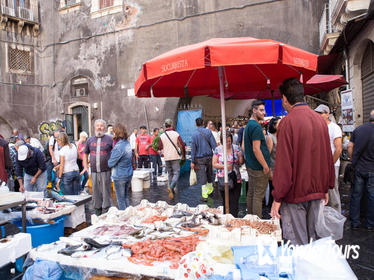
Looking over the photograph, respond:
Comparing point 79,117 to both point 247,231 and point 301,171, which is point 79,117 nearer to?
point 247,231

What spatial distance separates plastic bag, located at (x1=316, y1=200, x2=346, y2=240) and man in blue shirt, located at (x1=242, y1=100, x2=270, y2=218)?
159 centimetres

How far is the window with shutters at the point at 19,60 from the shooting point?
1798 cm

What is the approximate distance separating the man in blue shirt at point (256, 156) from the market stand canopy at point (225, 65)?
79 cm

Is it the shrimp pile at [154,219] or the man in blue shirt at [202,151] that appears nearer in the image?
the shrimp pile at [154,219]

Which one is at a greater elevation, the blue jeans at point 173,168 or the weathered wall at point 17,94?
the weathered wall at point 17,94

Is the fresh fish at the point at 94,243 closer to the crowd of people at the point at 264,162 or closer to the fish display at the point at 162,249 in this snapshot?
the fish display at the point at 162,249

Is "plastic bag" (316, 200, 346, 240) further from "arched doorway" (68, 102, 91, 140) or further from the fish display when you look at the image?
"arched doorway" (68, 102, 91, 140)

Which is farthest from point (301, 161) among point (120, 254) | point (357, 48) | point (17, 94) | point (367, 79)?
point (17, 94)

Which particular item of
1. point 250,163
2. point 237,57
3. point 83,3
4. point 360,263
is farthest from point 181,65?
point 83,3

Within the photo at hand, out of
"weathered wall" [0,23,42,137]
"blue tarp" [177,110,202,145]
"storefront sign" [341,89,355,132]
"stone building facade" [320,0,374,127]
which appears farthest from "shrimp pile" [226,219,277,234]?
"weathered wall" [0,23,42,137]

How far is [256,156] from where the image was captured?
4.23 m

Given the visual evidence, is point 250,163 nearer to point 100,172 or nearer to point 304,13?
point 100,172

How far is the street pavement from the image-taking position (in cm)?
354

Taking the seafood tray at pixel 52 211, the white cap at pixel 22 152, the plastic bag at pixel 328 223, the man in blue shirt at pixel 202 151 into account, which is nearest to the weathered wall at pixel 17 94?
the white cap at pixel 22 152
